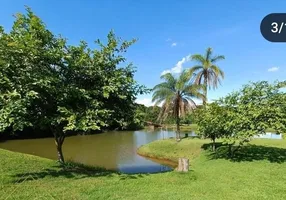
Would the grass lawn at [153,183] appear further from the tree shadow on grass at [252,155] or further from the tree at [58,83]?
the tree at [58,83]

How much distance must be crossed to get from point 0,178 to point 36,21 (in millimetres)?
4962

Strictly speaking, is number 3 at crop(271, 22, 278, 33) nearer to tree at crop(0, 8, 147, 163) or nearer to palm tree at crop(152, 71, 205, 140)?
tree at crop(0, 8, 147, 163)

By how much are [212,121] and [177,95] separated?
7.46m

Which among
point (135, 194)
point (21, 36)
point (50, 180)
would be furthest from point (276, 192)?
point (21, 36)

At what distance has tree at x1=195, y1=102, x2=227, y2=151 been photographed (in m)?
11.8

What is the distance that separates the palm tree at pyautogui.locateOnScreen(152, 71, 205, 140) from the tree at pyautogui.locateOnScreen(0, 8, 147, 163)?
1003 cm

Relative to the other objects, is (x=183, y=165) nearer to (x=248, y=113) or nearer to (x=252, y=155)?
(x=248, y=113)

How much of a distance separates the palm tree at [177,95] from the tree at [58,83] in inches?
395

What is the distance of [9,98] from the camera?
7125mm

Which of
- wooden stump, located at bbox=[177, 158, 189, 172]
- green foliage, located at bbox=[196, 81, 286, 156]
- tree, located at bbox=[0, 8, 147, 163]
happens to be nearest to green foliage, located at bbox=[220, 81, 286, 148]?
green foliage, located at bbox=[196, 81, 286, 156]

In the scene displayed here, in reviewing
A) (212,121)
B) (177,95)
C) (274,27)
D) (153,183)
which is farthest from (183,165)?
(177,95)

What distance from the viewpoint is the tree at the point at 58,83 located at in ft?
23.8

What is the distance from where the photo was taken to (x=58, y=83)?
8.26 metres

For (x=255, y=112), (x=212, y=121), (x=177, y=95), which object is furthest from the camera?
(x=177, y=95)
